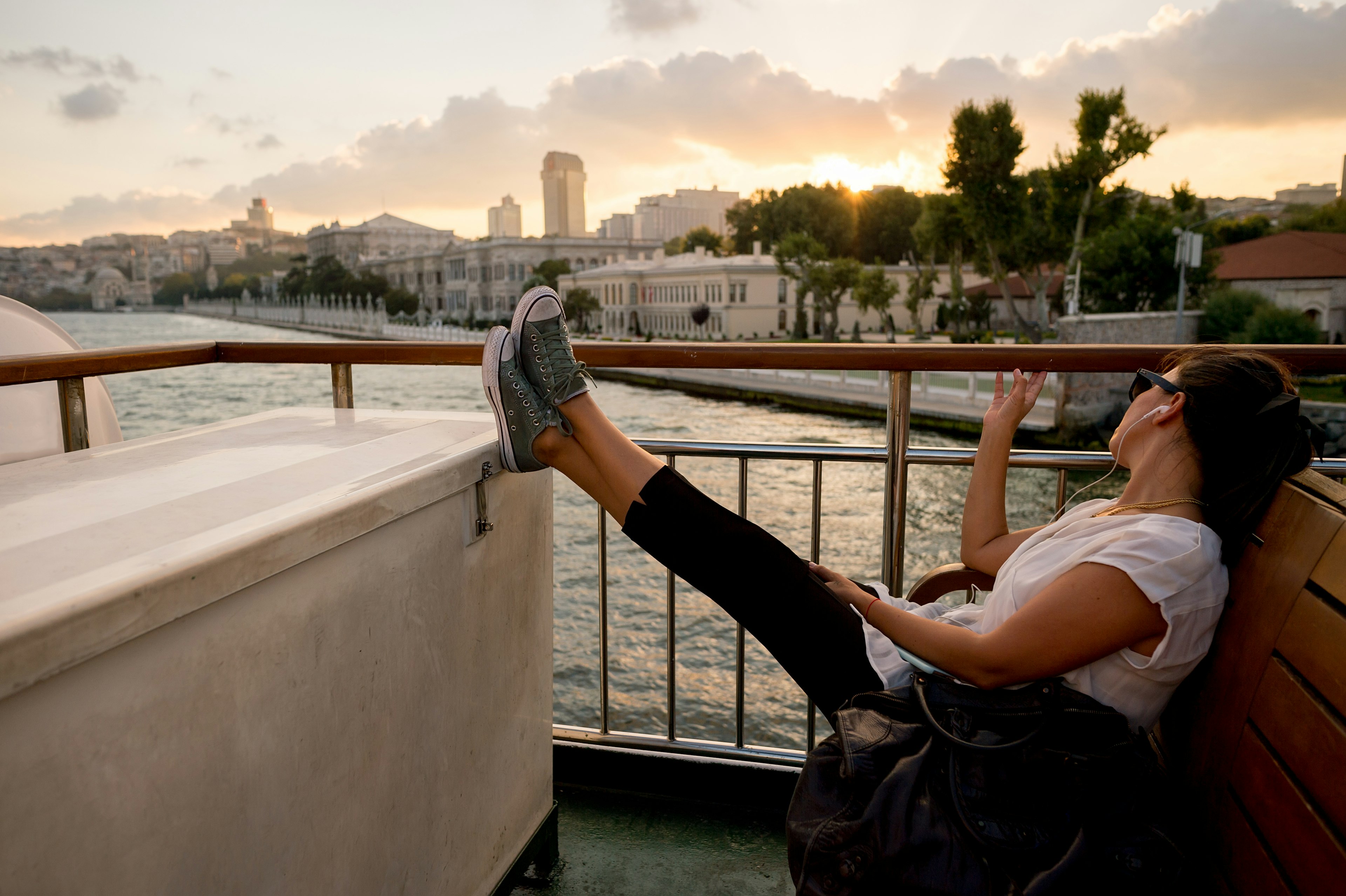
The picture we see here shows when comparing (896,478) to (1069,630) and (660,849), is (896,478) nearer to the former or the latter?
(1069,630)

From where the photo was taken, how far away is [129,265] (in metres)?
108

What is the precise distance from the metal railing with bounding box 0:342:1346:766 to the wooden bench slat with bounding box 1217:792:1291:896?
27.4 inches

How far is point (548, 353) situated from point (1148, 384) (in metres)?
0.94

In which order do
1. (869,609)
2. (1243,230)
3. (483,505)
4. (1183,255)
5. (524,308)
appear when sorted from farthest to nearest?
1. (1243,230)
2. (1183,255)
3. (524,308)
4. (483,505)
5. (869,609)

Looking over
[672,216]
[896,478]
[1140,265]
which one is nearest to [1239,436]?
[896,478]

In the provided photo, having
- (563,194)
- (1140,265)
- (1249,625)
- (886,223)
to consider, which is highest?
(563,194)

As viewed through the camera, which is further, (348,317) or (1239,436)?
(348,317)

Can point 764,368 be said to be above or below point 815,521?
above

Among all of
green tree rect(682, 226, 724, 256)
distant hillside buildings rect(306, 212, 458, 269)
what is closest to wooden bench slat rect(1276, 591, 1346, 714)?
green tree rect(682, 226, 724, 256)

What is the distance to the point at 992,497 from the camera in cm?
134

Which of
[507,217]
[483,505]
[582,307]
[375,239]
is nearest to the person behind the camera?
[483,505]

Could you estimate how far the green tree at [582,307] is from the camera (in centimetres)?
5472

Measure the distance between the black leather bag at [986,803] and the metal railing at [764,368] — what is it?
0.63 m

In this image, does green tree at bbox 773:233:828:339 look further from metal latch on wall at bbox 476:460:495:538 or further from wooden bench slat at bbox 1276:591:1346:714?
wooden bench slat at bbox 1276:591:1346:714
